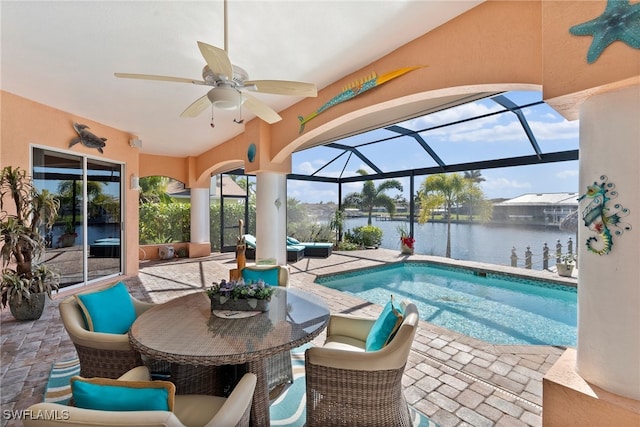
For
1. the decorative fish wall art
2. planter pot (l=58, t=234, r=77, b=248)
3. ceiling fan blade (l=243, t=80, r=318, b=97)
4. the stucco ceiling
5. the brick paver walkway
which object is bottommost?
the brick paver walkway

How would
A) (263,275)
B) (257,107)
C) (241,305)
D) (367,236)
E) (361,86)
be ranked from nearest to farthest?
(241,305), (257,107), (263,275), (361,86), (367,236)

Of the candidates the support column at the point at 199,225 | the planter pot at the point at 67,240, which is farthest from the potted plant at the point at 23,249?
the support column at the point at 199,225

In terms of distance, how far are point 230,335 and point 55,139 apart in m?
5.52

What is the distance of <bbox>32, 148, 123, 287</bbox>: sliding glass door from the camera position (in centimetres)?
506

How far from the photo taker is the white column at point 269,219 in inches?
225

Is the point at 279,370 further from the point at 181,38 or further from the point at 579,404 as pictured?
the point at 181,38

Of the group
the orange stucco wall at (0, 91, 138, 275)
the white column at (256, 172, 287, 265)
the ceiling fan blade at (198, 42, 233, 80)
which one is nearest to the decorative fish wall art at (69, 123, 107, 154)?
the orange stucco wall at (0, 91, 138, 275)

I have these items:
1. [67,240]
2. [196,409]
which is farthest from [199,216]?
[196,409]

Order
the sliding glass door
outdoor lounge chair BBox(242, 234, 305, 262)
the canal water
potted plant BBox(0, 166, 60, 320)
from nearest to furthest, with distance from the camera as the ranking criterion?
potted plant BBox(0, 166, 60, 320) < the sliding glass door < the canal water < outdoor lounge chair BBox(242, 234, 305, 262)

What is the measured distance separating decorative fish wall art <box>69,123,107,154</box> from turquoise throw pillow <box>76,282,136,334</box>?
436cm

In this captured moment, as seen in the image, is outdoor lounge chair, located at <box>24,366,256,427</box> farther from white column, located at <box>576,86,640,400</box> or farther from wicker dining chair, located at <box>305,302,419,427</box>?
white column, located at <box>576,86,640,400</box>

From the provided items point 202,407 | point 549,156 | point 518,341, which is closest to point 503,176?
point 549,156

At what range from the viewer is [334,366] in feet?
6.01

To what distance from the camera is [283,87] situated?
233 centimetres
